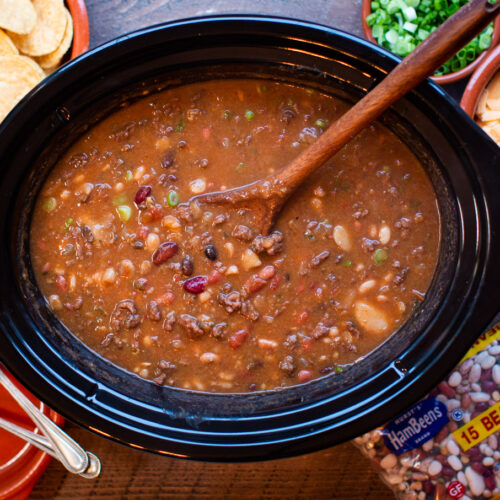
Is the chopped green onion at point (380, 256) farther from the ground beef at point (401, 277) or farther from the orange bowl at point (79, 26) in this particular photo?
the orange bowl at point (79, 26)

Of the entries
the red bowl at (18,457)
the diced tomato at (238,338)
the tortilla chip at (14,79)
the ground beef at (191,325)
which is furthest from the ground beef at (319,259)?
the tortilla chip at (14,79)

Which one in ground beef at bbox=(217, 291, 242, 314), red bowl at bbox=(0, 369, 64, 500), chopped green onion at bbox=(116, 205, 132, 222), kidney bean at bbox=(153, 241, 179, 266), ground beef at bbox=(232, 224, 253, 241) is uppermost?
chopped green onion at bbox=(116, 205, 132, 222)

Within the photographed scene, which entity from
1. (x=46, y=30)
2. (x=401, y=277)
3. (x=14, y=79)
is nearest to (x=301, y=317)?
(x=401, y=277)

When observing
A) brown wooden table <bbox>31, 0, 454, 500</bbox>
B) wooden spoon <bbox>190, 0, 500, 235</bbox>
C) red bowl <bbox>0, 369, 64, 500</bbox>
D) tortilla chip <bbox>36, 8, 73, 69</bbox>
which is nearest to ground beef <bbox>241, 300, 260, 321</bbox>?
wooden spoon <bbox>190, 0, 500, 235</bbox>

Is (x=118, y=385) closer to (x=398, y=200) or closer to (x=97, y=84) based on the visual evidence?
(x=97, y=84)

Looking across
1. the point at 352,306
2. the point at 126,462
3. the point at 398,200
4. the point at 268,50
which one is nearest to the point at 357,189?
the point at 398,200

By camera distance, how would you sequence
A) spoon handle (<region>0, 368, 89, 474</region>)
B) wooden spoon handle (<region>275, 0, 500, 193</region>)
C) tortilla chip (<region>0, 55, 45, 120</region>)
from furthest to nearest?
tortilla chip (<region>0, 55, 45, 120</region>) → spoon handle (<region>0, 368, 89, 474</region>) → wooden spoon handle (<region>275, 0, 500, 193</region>)

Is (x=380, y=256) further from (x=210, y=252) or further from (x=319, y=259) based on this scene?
(x=210, y=252)

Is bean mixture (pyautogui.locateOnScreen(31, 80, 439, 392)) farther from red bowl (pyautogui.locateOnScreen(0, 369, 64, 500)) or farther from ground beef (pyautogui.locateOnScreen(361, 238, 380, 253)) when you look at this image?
red bowl (pyautogui.locateOnScreen(0, 369, 64, 500))
